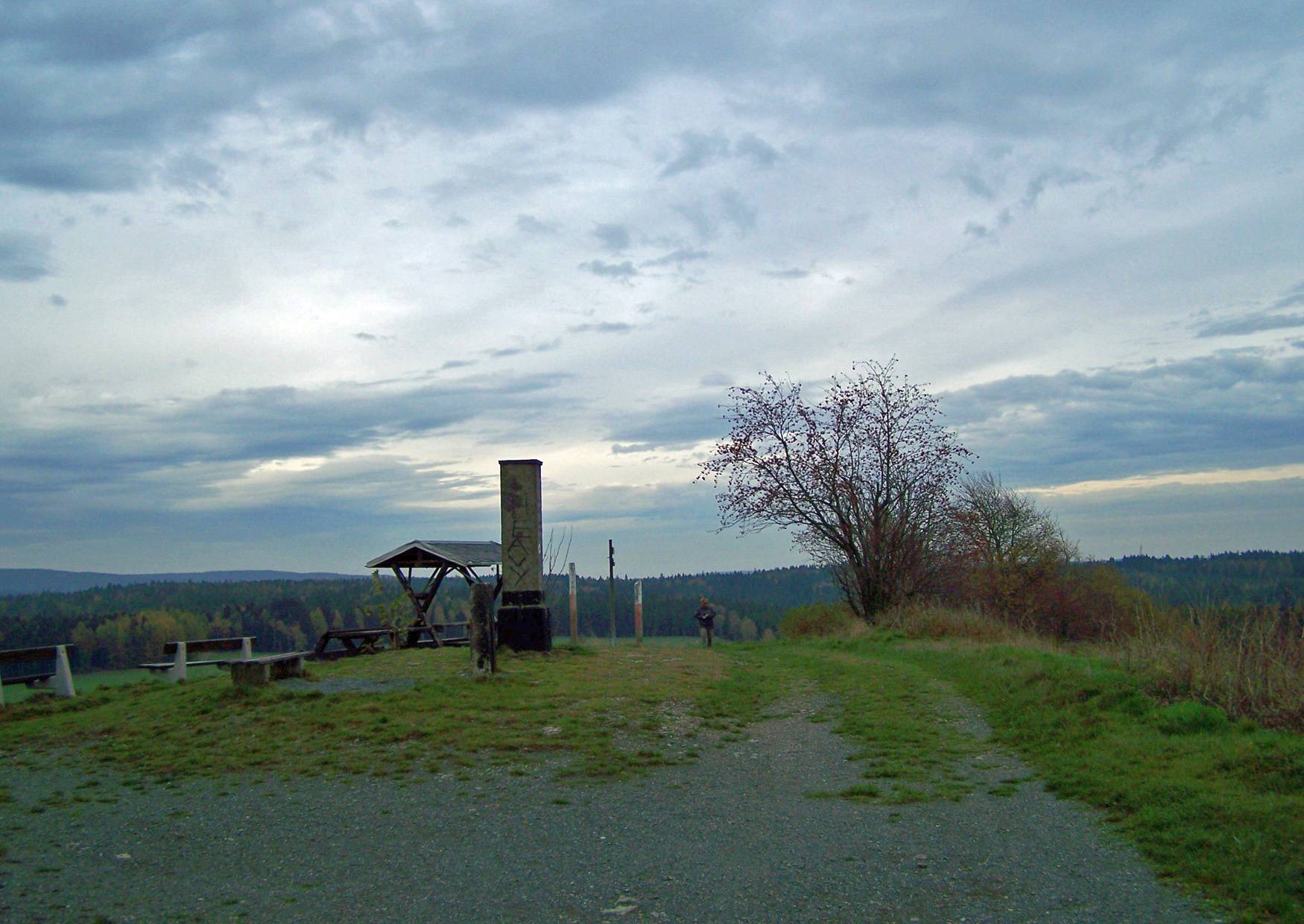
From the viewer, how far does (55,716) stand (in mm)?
12352

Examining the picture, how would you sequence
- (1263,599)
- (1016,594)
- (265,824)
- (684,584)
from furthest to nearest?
(684,584)
(1016,594)
(1263,599)
(265,824)

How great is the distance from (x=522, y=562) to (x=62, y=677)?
7.08 m

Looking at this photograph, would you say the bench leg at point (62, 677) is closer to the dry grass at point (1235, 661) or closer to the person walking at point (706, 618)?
the dry grass at point (1235, 661)

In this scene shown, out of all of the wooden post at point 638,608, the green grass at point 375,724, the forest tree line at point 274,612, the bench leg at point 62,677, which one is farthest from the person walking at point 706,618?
the bench leg at point 62,677

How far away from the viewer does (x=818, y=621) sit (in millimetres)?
33812

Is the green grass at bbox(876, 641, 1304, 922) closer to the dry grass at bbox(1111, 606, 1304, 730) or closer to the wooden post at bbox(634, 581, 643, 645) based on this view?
the dry grass at bbox(1111, 606, 1304, 730)

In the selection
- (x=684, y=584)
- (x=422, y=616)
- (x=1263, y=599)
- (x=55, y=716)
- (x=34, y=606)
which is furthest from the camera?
(x=684, y=584)

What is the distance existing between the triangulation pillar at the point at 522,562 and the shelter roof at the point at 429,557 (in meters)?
2.21

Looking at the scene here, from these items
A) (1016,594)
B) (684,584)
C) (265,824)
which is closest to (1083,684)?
(265,824)

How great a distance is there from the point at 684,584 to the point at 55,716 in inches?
2670

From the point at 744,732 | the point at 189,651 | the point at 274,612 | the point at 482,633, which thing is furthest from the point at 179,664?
the point at 274,612

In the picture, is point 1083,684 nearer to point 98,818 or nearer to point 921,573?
point 98,818

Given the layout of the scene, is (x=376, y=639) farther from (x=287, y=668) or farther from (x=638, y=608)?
(x=638, y=608)

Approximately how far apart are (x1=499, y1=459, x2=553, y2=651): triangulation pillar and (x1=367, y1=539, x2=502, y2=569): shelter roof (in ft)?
7.26
